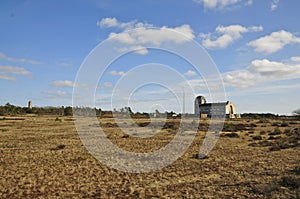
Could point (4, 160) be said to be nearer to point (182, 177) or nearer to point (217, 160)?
point (182, 177)

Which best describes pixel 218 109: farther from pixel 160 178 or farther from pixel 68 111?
pixel 160 178

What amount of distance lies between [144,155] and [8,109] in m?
107

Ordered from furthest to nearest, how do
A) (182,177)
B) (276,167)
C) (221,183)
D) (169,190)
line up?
(276,167) < (182,177) < (221,183) < (169,190)

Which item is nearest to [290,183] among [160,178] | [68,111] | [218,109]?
[160,178]

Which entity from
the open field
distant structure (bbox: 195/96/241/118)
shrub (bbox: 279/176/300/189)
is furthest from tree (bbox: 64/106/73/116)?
shrub (bbox: 279/176/300/189)

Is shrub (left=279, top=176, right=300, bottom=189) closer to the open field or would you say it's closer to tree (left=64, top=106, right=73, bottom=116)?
the open field

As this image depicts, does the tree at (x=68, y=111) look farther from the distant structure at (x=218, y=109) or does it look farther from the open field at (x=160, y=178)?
the open field at (x=160, y=178)

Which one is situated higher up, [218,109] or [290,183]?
[218,109]

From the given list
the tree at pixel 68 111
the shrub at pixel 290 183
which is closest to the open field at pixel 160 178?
the shrub at pixel 290 183

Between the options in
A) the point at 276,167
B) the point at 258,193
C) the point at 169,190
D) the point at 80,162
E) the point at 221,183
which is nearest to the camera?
the point at 258,193

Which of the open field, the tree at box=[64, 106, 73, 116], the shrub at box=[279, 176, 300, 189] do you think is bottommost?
the open field

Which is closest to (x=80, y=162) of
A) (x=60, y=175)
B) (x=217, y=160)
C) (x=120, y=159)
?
(x=120, y=159)

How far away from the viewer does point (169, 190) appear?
9.29 meters

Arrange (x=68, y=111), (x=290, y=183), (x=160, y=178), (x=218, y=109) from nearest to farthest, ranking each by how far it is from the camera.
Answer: (x=290, y=183) → (x=160, y=178) → (x=218, y=109) → (x=68, y=111)
